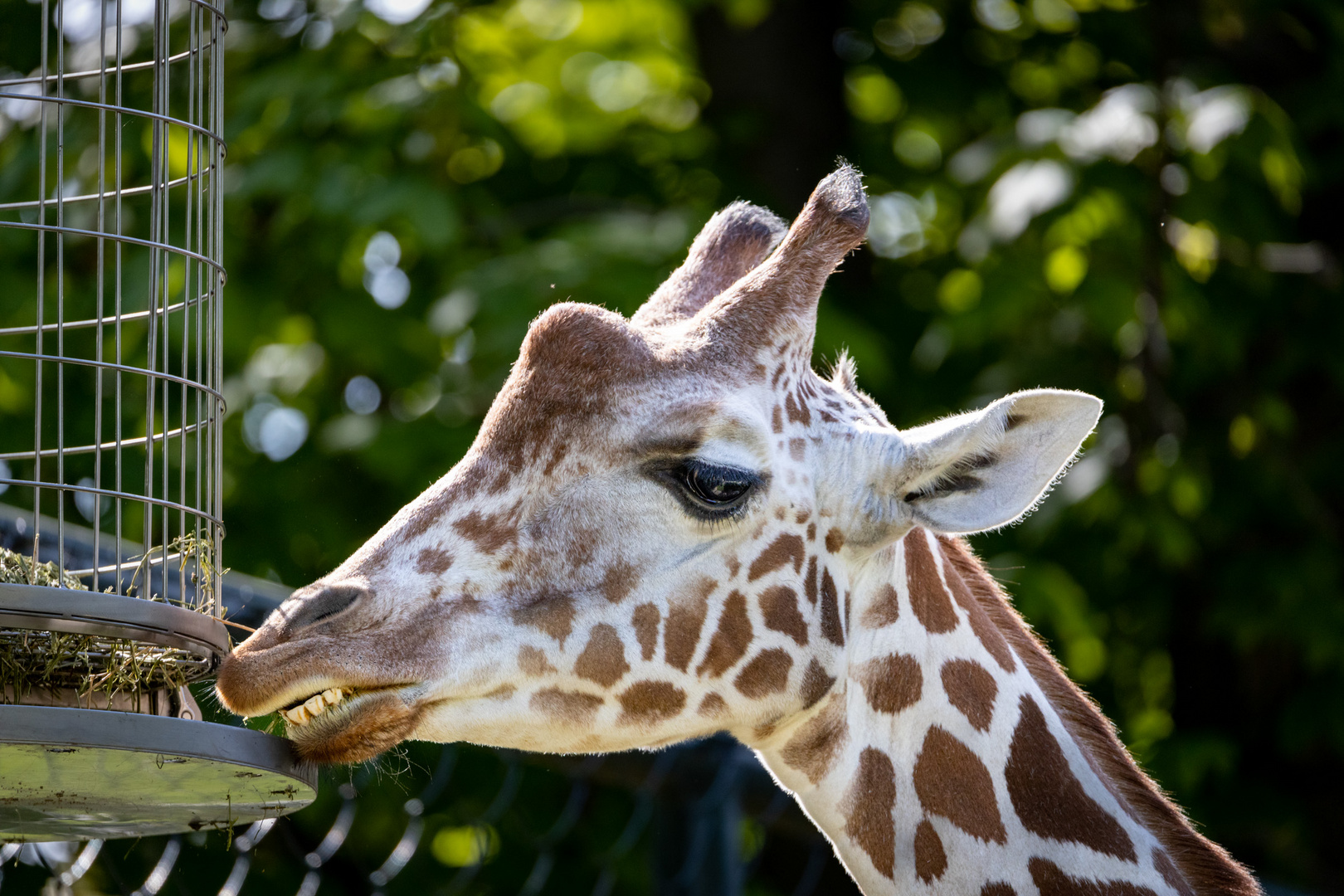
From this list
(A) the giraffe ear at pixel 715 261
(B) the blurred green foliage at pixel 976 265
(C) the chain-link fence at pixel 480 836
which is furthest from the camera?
(B) the blurred green foliage at pixel 976 265

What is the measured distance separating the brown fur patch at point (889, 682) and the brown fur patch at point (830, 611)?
11 cm

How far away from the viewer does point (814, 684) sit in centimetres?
345

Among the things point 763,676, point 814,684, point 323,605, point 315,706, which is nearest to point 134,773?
point 315,706

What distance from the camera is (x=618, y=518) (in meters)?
3.35

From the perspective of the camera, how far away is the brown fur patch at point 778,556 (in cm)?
344

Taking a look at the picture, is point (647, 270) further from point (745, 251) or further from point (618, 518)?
point (618, 518)

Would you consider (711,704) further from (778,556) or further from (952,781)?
(952,781)

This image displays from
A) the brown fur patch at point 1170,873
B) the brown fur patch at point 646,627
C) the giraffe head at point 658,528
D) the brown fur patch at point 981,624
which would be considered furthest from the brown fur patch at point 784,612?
the brown fur patch at point 1170,873

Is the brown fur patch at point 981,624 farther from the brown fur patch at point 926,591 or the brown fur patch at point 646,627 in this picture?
the brown fur patch at point 646,627

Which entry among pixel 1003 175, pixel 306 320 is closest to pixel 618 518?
pixel 1003 175

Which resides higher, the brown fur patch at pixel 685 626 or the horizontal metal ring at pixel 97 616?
the horizontal metal ring at pixel 97 616

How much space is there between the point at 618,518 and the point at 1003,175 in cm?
479

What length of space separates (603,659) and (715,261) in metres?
1.36

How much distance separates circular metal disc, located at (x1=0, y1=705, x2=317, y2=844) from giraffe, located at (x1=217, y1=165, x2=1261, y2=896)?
358mm
